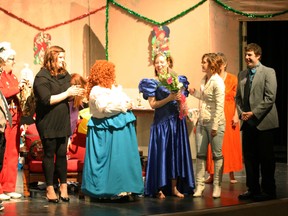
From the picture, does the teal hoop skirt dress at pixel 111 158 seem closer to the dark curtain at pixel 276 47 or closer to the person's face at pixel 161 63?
the person's face at pixel 161 63

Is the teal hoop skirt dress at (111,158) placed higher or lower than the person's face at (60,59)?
lower

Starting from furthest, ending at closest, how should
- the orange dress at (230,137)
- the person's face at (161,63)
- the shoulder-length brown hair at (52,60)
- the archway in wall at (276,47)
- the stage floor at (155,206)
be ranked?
the archway in wall at (276,47) < the orange dress at (230,137) < the person's face at (161,63) < the shoulder-length brown hair at (52,60) < the stage floor at (155,206)

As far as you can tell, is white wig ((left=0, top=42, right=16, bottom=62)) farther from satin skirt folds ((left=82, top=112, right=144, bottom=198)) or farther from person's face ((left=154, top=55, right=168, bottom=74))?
person's face ((left=154, top=55, right=168, bottom=74))

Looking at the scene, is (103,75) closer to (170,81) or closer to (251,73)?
(170,81)

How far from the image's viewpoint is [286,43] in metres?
11.6

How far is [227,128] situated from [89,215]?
267 cm

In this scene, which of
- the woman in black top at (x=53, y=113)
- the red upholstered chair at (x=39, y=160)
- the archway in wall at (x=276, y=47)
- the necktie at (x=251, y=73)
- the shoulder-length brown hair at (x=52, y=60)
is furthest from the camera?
the archway in wall at (x=276, y=47)

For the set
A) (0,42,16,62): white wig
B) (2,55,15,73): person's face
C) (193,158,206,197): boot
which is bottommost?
(193,158,206,197): boot

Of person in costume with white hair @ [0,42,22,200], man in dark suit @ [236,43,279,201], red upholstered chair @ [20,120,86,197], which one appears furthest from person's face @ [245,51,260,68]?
person in costume with white hair @ [0,42,22,200]

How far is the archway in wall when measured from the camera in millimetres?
11602

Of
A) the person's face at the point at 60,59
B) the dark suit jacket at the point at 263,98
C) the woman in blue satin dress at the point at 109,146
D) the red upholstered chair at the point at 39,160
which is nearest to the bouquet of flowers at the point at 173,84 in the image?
the woman in blue satin dress at the point at 109,146

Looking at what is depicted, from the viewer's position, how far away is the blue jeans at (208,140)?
286 inches

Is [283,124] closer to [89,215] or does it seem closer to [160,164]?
[160,164]

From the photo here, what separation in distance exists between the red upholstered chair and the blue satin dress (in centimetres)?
73
